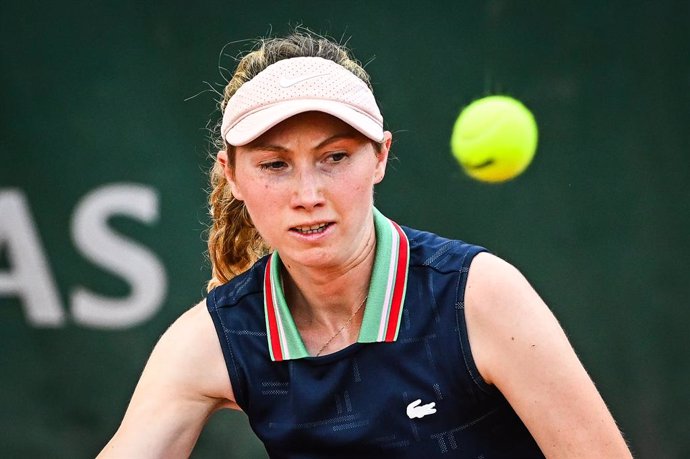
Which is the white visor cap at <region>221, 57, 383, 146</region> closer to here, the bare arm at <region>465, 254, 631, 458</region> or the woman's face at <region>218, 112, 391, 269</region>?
the woman's face at <region>218, 112, 391, 269</region>

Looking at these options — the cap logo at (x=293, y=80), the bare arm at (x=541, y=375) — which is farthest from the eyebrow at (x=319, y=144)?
the bare arm at (x=541, y=375)

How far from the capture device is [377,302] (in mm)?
2150

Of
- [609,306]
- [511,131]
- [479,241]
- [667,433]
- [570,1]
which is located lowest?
[667,433]

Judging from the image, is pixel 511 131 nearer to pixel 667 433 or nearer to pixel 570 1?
pixel 570 1

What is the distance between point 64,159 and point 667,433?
2047 mm

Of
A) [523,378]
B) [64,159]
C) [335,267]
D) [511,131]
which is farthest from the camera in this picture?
[64,159]

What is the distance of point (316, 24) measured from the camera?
11.4 ft

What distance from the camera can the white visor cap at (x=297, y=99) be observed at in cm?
204

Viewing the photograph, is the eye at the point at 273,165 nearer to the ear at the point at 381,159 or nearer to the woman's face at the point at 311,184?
the woman's face at the point at 311,184

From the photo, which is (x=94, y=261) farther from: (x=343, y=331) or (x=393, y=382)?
(x=393, y=382)

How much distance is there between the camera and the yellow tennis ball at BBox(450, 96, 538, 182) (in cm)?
308

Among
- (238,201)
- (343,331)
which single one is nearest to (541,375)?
(343,331)

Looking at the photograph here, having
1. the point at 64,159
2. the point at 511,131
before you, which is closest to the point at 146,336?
the point at 64,159

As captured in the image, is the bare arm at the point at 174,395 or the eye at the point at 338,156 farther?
the bare arm at the point at 174,395
